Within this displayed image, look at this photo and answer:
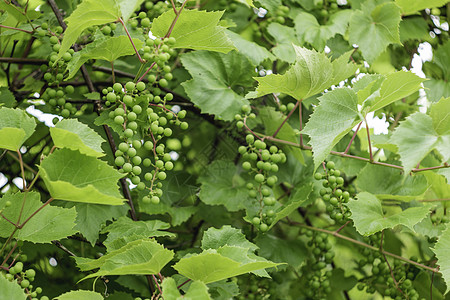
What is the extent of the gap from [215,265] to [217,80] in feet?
2.79

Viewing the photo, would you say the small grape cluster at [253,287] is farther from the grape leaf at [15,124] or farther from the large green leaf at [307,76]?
the grape leaf at [15,124]

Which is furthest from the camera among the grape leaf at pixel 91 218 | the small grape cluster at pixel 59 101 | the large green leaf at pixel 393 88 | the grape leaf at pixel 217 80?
the grape leaf at pixel 217 80

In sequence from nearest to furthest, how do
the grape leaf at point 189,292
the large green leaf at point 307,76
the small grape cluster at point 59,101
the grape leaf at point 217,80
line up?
the grape leaf at point 189,292 < the large green leaf at point 307,76 < the small grape cluster at point 59,101 < the grape leaf at point 217,80

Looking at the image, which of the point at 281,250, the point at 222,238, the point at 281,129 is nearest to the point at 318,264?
the point at 281,250

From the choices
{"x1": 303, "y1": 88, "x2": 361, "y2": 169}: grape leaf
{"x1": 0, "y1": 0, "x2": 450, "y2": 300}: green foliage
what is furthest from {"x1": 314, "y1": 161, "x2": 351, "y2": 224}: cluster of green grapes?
{"x1": 303, "y1": 88, "x2": 361, "y2": 169}: grape leaf

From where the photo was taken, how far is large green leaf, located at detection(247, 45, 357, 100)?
1.44 metres

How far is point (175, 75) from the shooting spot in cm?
203

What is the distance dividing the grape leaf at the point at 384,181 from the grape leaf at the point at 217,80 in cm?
51

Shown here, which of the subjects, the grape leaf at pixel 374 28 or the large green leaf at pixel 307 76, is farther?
the grape leaf at pixel 374 28

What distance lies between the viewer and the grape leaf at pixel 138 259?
117 cm

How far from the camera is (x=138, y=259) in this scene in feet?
4.03

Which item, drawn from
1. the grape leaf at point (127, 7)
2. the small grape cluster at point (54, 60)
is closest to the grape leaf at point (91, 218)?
the small grape cluster at point (54, 60)

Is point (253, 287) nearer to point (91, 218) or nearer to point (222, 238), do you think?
point (222, 238)

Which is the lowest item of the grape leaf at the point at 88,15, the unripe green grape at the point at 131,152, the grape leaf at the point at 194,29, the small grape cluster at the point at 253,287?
the small grape cluster at the point at 253,287
